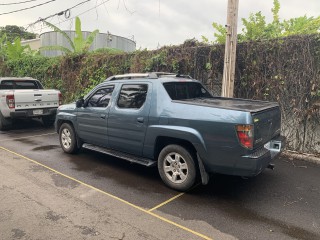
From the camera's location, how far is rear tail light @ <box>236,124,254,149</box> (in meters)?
3.86

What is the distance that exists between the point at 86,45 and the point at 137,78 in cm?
886

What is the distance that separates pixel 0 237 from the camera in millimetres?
3254

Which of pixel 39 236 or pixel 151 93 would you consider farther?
pixel 151 93

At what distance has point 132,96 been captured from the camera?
5.23 meters

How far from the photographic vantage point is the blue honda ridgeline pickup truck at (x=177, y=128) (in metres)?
3.97

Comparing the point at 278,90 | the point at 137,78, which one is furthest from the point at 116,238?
the point at 278,90

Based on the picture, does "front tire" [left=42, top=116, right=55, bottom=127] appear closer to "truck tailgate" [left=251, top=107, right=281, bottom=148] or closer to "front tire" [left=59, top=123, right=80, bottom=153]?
"front tire" [left=59, top=123, right=80, bottom=153]

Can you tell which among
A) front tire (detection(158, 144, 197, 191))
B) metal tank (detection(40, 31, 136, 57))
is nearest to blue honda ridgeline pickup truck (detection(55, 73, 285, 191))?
front tire (detection(158, 144, 197, 191))

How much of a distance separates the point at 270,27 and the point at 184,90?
5.44 m

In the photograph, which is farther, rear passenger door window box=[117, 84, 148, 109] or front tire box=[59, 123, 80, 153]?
front tire box=[59, 123, 80, 153]

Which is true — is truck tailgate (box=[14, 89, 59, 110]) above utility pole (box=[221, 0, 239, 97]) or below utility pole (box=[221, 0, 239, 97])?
below

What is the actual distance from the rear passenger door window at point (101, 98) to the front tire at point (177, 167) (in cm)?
170

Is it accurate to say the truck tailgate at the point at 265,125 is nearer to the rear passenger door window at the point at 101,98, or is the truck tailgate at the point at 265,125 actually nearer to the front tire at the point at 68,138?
the rear passenger door window at the point at 101,98

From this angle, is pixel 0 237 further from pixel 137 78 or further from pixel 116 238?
pixel 137 78
